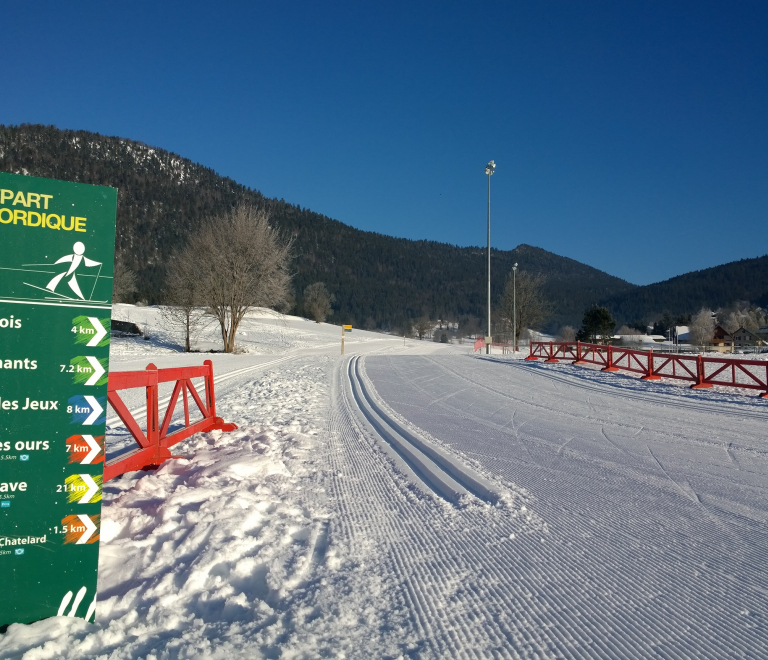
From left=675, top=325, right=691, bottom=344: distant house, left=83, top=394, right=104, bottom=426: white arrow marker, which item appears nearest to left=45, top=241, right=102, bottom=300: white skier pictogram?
left=83, top=394, right=104, bottom=426: white arrow marker

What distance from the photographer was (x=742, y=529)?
4113 mm

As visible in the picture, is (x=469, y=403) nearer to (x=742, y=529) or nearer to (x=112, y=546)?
(x=742, y=529)

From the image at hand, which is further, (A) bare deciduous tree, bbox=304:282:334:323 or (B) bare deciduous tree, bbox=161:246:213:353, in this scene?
(A) bare deciduous tree, bbox=304:282:334:323

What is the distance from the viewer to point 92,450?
9.86ft

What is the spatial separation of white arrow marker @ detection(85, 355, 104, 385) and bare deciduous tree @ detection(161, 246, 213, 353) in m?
35.7

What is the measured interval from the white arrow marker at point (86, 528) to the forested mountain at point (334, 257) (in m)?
132

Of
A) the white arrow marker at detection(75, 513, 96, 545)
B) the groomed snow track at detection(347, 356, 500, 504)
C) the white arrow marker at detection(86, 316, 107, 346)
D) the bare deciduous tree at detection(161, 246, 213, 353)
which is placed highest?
the bare deciduous tree at detection(161, 246, 213, 353)

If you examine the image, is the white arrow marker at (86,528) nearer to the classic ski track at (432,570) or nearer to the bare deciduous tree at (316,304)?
the classic ski track at (432,570)

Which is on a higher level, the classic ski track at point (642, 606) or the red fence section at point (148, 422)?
the red fence section at point (148, 422)

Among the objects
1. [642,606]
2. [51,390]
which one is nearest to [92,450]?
[51,390]

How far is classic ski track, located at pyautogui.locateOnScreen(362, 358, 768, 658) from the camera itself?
2562 millimetres

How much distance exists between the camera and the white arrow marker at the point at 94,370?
9.89ft

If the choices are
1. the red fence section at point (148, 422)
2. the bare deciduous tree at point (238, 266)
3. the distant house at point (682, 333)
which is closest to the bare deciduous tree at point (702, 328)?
the distant house at point (682, 333)

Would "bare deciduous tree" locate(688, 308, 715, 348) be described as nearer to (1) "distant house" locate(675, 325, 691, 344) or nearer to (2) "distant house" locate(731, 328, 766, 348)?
(1) "distant house" locate(675, 325, 691, 344)
